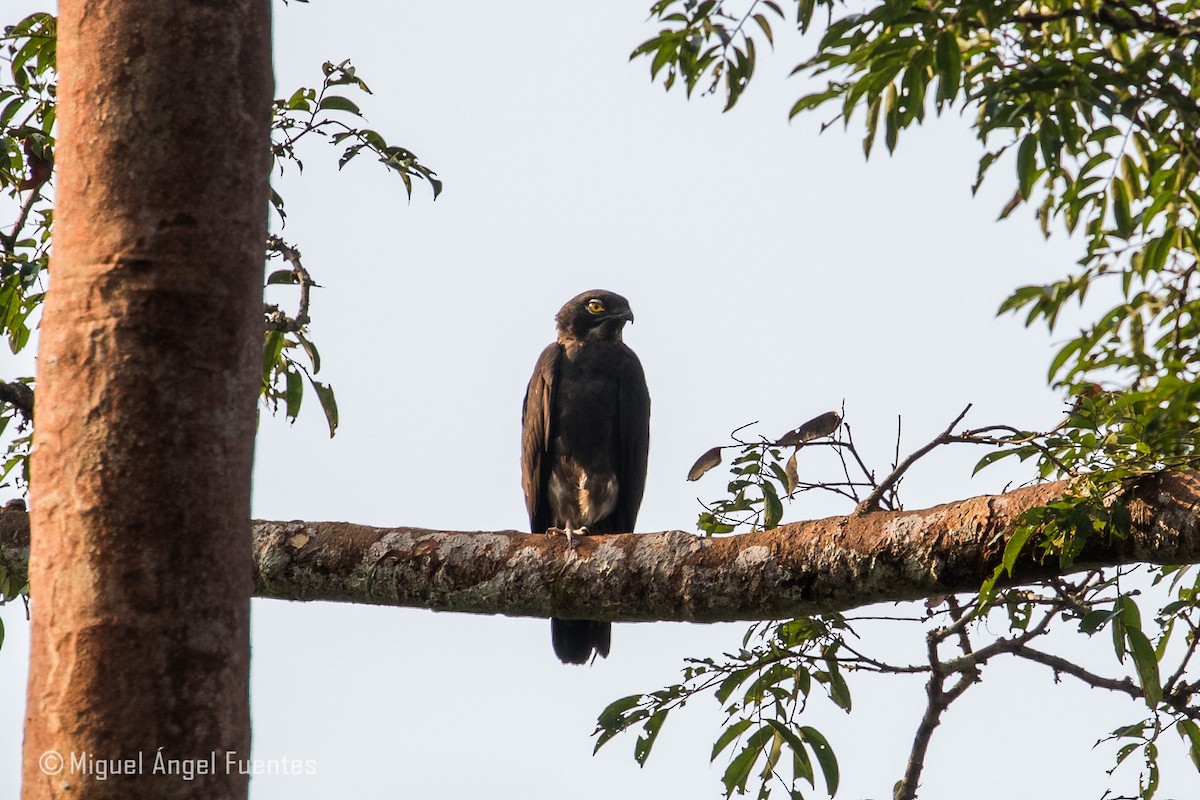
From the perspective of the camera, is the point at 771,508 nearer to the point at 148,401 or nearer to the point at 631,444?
the point at 148,401

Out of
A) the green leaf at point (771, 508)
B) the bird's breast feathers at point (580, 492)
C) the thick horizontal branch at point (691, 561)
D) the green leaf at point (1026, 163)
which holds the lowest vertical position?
the thick horizontal branch at point (691, 561)

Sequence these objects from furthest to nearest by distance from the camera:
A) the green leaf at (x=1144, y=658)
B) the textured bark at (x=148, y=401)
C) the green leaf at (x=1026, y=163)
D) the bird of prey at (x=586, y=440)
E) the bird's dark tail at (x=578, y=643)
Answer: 1. the bird of prey at (x=586, y=440)
2. the bird's dark tail at (x=578, y=643)
3. the green leaf at (x=1144, y=658)
4. the green leaf at (x=1026, y=163)
5. the textured bark at (x=148, y=401)

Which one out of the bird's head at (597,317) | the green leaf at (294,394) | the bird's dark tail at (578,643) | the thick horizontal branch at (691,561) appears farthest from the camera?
the bird's head at (597,317)

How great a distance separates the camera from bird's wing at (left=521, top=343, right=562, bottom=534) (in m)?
7.02

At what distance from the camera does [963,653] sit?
393 cm

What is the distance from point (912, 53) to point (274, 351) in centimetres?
241

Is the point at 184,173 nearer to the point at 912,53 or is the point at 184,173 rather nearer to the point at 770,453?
the point at 912,53

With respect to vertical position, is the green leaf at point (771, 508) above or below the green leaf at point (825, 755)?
above

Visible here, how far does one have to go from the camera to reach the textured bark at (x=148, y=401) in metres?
1.72

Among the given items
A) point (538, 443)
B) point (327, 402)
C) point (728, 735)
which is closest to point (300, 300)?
point (327, 402)

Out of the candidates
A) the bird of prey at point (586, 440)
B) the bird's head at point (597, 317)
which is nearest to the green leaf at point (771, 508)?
the bird of prey at point (586, 440)

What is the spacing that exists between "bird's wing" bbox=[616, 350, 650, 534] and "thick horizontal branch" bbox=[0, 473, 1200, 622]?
10.7 feet

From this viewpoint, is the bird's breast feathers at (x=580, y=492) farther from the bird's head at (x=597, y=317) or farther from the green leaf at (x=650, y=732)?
the green leaf at (x=650, y=732)

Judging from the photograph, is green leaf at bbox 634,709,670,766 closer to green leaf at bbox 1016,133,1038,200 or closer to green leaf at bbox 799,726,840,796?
green leaf at bbox 799,726,840,796
